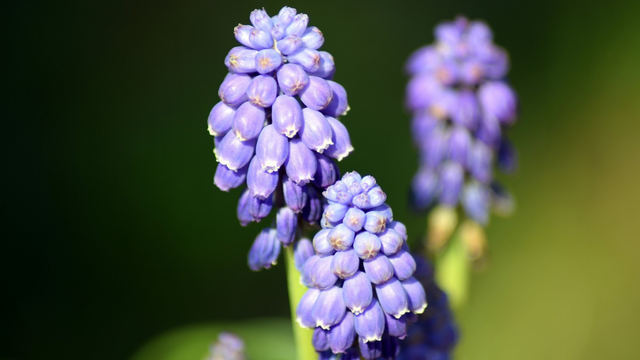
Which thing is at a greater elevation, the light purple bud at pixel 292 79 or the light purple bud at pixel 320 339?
the light purple bud at pixel 292 79

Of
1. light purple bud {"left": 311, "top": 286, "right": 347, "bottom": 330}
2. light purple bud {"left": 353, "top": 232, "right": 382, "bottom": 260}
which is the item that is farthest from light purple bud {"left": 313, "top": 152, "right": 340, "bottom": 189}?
light purple bud {"left": 311, "top": 286, "right": 347, "bottom": 330}

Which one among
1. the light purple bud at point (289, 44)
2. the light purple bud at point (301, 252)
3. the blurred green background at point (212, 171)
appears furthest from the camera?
the blurred green background at point (212, 171)

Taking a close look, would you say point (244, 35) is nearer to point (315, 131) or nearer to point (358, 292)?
point (315, 131)

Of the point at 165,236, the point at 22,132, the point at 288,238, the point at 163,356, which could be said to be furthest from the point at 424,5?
the point at 288,238

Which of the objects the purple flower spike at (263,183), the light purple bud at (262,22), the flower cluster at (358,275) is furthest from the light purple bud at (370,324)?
the light purple bud at (262,22)

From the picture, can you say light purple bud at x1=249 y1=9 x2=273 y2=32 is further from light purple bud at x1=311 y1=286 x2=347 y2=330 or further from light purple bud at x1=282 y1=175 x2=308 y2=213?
light purple bud at x1=311 y1=286 x2=347 y2=330

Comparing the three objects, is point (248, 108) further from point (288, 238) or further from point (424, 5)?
point (424, 5)

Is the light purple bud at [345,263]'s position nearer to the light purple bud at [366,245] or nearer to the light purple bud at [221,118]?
the light purple bud at [366,245]
